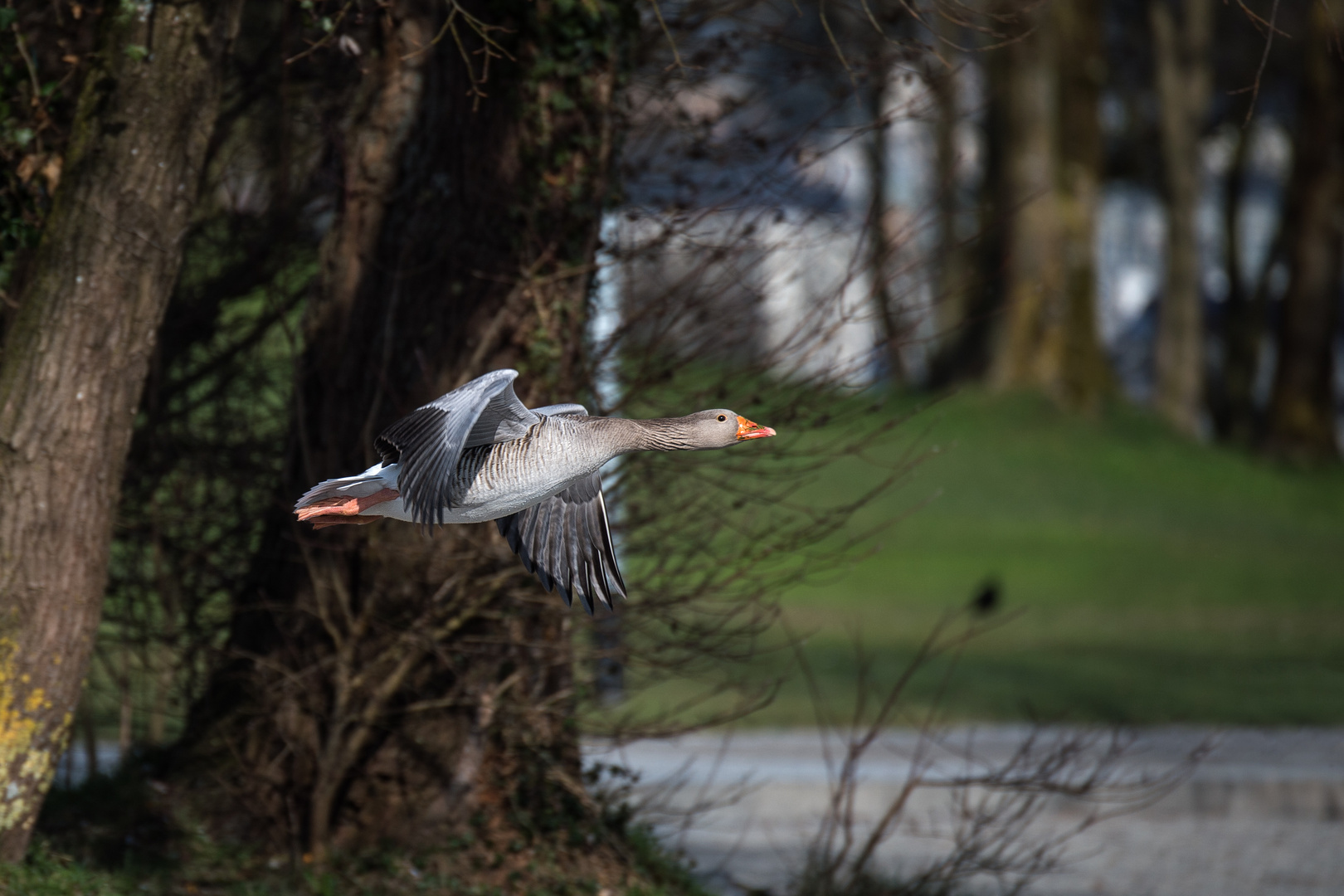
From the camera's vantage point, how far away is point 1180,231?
91.4 ft

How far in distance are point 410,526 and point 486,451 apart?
9.17ft

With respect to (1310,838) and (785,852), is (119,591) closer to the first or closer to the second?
(785,852)

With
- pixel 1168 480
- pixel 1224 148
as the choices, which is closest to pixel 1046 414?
pixel 1168 480

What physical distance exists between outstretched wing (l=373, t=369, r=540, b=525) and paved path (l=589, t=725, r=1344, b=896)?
3579mm

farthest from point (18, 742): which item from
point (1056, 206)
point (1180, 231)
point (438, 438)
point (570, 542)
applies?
point (1180, 231)

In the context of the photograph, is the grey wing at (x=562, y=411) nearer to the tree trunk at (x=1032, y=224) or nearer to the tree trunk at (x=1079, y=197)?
the tree trunk at (x=1032, y=224)

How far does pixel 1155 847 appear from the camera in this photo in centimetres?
930

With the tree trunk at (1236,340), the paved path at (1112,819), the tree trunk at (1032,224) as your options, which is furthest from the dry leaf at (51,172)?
the tree trunk at (1236,340)

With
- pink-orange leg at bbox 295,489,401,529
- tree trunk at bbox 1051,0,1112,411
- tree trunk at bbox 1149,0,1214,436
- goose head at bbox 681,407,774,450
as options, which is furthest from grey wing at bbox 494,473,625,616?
tree trunk at bbox 1149,0,1214,436

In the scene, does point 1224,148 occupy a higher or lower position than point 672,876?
higher

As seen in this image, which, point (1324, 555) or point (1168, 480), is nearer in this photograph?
point (1324, 555)

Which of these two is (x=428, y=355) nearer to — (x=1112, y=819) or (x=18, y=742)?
(x=18, y=742)

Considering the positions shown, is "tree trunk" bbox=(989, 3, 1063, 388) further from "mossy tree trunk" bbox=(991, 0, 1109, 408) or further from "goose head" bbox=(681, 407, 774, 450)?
"goose head" bbox=(681, 407, 774, 450)

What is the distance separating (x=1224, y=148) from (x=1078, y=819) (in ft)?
108
